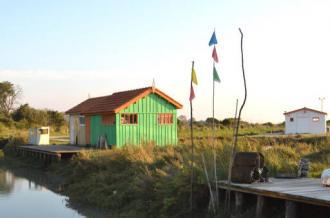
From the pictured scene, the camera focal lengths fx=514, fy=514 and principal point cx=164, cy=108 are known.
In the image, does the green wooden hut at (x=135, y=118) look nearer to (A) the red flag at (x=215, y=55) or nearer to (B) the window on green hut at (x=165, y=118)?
(B) the window on green hut at (x=165, y=118)

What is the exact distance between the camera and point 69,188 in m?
17.6

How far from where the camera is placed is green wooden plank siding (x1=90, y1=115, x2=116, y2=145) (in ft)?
80.7

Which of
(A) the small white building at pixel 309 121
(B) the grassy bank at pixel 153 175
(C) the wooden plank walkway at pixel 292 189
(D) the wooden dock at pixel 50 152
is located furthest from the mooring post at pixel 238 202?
(A) the small white building at pixel 309 121

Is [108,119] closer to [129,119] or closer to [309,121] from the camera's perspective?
[129,119]

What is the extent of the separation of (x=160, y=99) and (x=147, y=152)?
933 cm

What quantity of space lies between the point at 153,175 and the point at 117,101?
13.2 m

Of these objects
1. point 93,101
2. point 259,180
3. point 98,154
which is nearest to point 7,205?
point 98,154

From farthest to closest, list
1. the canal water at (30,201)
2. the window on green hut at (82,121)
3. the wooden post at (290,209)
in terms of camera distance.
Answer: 1. the window on green hut at (82,121)
2. the canal water at (30,201)
3. the wooden post at (290,209)

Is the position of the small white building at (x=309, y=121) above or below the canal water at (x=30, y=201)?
above

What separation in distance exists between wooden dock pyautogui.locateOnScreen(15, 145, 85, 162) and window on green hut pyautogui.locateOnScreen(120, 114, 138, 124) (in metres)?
2.41

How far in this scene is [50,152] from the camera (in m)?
23.7

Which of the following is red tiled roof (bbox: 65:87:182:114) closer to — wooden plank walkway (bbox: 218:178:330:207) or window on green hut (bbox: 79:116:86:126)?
window on green hut (bbox: 79:116:86:126)

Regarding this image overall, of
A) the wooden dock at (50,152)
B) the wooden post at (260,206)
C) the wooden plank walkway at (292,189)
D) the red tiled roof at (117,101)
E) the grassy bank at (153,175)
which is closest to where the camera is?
the wooden plank walkway at (292,189)

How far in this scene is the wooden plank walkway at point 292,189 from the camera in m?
7.84
